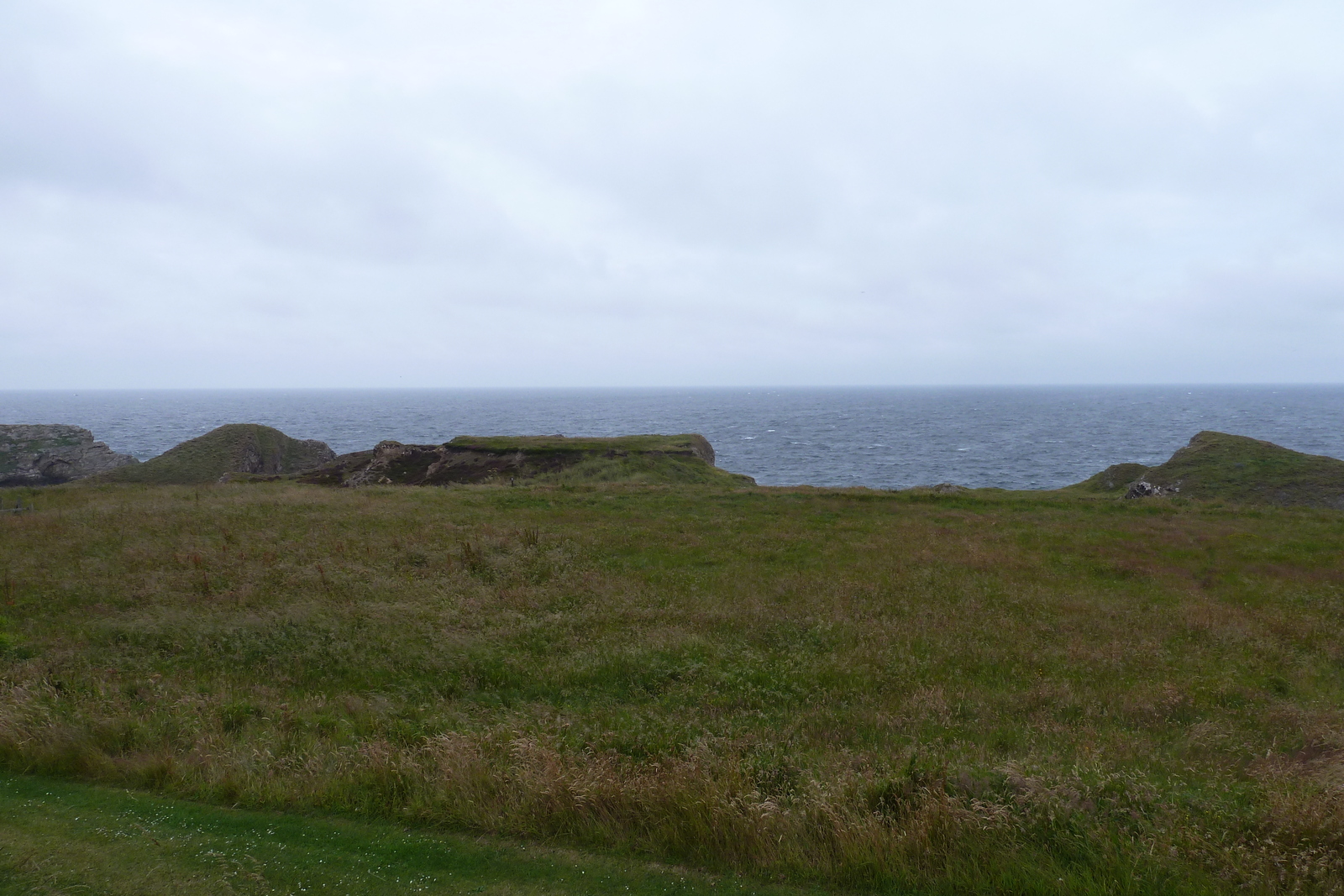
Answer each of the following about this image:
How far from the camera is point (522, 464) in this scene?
53.0m

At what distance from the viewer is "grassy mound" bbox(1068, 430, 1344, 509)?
43375 millimetres

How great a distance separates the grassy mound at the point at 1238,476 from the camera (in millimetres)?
43375

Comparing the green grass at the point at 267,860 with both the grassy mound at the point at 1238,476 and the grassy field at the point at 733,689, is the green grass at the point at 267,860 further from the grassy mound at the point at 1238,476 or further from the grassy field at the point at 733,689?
the grassy mound at the point at 1238,476

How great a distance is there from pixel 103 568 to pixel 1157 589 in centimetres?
2936

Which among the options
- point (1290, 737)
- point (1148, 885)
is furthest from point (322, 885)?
point (1290, 737)

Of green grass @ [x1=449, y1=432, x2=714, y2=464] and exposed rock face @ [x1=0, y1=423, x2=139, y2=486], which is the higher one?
green grass @ [x1=449, y1=432, x2=714, y2=464]

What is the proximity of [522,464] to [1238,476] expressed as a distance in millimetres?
52692

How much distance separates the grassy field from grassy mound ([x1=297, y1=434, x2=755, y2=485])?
24.8 meters

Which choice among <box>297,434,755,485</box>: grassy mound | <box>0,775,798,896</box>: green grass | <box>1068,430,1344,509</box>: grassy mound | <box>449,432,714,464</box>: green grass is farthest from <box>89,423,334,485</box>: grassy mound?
<box>1068,430,1344,509</box>: grassy mound

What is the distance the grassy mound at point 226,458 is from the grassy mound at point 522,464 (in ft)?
57.4

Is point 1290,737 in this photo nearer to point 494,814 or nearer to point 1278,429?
point 494,814

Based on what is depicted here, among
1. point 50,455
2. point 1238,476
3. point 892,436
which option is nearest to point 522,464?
point 1238,476

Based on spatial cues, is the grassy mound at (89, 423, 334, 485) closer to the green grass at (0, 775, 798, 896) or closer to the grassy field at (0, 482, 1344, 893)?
the grassy field at (0, 482, 1344, 893)

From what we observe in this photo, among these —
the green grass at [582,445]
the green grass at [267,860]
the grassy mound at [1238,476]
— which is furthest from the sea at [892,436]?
the green grass at [267,860]
